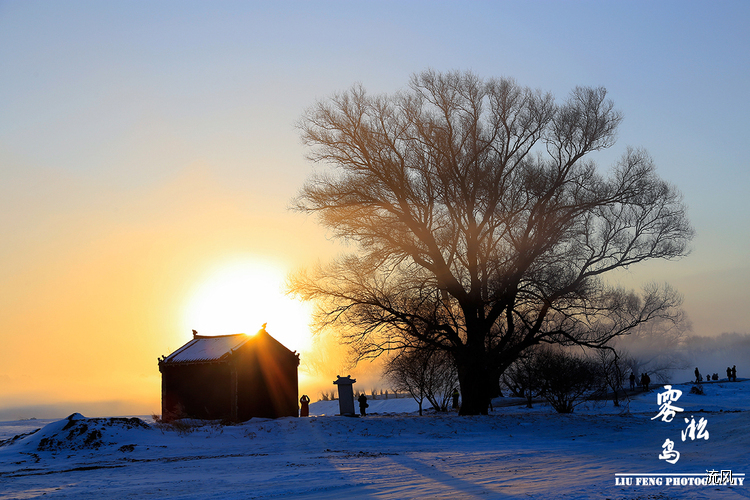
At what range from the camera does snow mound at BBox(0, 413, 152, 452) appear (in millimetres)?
17109

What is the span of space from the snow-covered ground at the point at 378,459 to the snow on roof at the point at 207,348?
7.22m

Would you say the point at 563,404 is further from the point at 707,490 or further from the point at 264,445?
the point at 707,490

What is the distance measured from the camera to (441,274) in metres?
23.3

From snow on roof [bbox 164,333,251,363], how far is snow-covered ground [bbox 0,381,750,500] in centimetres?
722

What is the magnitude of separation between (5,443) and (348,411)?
12.7 meters

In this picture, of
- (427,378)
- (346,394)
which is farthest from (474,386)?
(427,378)

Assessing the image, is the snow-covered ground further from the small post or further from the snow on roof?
the snow on roof

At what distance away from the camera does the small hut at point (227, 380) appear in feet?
85.3

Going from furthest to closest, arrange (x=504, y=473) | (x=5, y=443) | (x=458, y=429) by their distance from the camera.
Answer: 1. (x=458, y=429)
2. (x=5, y=443)
3. (x=504, y=473)

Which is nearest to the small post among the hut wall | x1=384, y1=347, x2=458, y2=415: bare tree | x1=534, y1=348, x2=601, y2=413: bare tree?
the hut wall

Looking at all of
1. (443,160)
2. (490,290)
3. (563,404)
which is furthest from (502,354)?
(443,160)

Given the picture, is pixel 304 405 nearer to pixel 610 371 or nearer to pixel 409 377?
pixel 409 377

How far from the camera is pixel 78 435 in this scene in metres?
17.7

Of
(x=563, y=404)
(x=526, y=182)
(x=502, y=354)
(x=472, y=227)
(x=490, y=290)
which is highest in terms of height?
(x=526, y=182)
